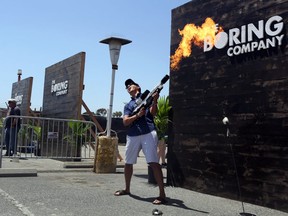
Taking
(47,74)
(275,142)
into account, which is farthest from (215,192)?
(47,74)

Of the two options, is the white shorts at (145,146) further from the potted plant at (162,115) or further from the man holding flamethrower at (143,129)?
the potted plant at (162,115)

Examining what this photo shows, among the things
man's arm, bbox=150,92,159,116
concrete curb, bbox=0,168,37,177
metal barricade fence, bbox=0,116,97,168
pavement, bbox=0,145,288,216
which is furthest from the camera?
metal barricade fence, bbox=0,116,97,168

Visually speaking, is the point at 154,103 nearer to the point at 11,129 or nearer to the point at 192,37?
the point at 192,37

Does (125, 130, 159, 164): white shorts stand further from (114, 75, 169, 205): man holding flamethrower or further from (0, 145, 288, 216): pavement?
(0, 145, 288, 216): pavement

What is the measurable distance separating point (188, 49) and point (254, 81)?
1.67 metres

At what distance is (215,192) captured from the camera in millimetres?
5957

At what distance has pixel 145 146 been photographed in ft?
18.5

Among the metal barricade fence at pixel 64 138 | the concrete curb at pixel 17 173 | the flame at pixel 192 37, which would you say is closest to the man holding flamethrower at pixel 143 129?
the flame at pixel 192 37

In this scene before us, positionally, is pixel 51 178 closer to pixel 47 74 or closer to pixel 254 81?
pixel 254 81

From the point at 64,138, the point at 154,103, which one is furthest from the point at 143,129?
the point at 64,138

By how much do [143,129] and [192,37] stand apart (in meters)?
2.12

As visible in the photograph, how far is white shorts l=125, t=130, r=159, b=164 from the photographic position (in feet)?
18.1

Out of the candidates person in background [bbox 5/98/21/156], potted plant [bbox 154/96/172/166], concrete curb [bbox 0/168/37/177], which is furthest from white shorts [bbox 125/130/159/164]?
person in background [bbox 5/98/21/156]

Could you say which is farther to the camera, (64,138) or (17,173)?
(64,138)
